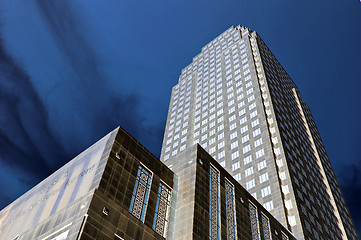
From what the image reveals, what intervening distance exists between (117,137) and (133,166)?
3749 mm

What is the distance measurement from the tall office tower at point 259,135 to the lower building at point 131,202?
703 cm

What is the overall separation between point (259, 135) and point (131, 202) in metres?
54.3

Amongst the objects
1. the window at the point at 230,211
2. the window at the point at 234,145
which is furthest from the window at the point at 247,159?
the window at the point at 230,211

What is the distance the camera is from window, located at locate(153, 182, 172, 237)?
111 ft

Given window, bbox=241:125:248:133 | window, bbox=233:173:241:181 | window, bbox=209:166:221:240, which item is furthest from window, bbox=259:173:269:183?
window, bbox=209:166:221:240

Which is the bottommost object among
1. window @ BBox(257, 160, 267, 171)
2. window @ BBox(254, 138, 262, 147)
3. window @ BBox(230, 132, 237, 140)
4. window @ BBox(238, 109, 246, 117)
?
window @ BBox(257, 160, 267, 171)

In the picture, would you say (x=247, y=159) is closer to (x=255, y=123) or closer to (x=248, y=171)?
(x=248, y=171)

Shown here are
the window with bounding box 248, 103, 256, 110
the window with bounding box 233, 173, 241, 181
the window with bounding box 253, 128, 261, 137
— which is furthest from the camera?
the window with bounding box 248, 103, 256, 110

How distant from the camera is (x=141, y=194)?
34375 mm

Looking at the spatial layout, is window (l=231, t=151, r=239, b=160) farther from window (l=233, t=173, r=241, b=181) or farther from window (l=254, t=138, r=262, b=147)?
window (l=233, t=173, r=241, b=181)

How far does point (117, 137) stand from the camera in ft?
120

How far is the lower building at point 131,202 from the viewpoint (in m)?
29.4

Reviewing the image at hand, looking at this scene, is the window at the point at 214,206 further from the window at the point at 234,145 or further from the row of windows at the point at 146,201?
the window at the point at 234,145

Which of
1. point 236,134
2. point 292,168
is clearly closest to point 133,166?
point 292,168
